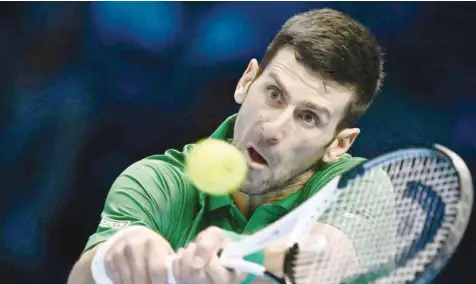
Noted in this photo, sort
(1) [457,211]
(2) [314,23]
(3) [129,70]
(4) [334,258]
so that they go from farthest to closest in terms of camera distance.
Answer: (3) [129,70], (2) [314,23], (4) [334,258], (1) [457,211]

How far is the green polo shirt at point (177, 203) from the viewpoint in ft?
5.41

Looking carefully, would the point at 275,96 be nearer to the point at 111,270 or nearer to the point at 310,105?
the point at 310,105

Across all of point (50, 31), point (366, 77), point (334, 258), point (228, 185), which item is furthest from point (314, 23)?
point (50, 31)

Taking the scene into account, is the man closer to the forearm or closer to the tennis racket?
the forearm

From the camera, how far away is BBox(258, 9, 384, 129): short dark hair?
164cm

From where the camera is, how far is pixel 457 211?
1.31 metres

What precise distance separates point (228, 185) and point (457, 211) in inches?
22.1

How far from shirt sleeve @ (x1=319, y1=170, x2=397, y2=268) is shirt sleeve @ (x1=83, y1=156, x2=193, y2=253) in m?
0.36

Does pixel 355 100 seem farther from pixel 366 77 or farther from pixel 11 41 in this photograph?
pixel 11 41

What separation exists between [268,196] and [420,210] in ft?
1.22

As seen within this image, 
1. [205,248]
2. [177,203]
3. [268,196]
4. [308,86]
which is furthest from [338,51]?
[205,248]

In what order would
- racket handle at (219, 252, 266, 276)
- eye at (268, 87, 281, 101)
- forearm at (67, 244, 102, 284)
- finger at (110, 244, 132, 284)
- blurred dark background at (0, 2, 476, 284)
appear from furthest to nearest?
blurred dark background at (0, 2, 476, 284)
eye at (268, 87, 281, 101)
forearm at (67, 244, 102, 284)
finger at (110, 244, 132, 284)
racket handle at (219, 252, 266, 276)

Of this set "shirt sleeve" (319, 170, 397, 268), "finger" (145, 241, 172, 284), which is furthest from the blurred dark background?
"finger" (145, 241, 172, 284)

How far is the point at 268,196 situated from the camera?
174cm
